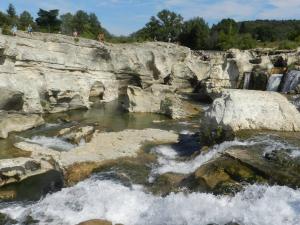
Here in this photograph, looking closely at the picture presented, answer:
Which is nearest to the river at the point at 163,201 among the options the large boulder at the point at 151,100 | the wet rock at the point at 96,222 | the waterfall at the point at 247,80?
the wet rock at the point at 96,222

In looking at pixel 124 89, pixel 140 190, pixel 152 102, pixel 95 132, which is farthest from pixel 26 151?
pixel 124 89

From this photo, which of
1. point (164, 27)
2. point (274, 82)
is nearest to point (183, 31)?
point (164, 27)

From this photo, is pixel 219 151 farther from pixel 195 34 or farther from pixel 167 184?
pixel 195 34

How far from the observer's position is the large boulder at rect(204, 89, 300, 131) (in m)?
17.8

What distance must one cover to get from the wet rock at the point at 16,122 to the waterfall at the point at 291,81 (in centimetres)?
1826

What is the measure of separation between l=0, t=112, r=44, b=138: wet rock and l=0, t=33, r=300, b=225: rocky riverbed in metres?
0.06

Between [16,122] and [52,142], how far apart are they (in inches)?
132

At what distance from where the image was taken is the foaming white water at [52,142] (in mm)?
21125

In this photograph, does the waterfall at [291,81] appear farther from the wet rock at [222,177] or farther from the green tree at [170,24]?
the green tree at [170,24]

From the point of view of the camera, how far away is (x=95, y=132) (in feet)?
75.6

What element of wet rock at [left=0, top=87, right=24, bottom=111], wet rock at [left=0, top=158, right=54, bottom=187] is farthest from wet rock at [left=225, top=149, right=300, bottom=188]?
wet rock at [left=0, top=87, right=24, bottom=111]

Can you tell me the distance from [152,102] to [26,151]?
13.6 metres

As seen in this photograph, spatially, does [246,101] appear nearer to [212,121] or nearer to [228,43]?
[212,121]

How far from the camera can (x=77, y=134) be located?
2206 cm
